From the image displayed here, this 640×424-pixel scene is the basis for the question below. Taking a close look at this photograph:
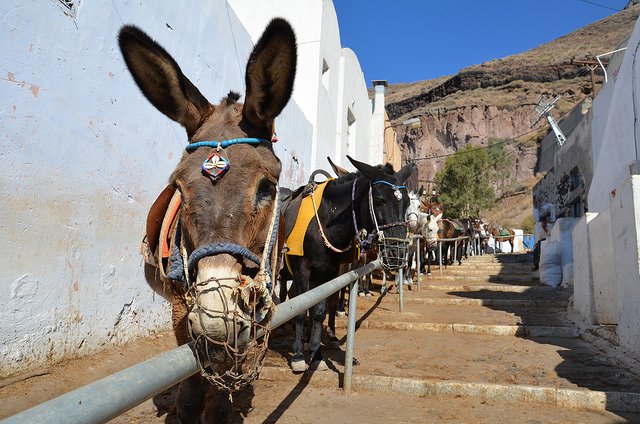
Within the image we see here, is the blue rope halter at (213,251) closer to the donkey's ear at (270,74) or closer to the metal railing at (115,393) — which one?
the donkey's ear at (270,74)

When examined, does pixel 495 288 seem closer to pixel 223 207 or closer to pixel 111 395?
pixel 223 207

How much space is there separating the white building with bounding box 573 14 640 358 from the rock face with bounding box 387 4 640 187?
176ft

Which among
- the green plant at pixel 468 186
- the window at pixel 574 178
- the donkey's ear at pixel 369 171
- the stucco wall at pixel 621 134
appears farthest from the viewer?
the green plant at pixel 468 186

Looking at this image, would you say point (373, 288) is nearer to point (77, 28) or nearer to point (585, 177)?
point (77, 28)

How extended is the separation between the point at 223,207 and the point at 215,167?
0.18 metres

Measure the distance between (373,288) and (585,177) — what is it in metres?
12.6

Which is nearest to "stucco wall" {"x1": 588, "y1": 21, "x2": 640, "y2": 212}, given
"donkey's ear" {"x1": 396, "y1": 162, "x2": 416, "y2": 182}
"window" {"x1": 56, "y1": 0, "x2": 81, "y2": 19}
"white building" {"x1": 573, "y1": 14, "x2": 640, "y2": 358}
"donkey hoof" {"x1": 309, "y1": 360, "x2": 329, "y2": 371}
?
"white building" {"x1": 573, "y1": 14, "x2": 640, "y2": 358}

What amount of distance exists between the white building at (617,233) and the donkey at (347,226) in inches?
93.2

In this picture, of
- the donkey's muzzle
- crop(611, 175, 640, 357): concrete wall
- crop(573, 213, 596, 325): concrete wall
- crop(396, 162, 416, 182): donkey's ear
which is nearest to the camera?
crop(611, 175, 640, 357): concrete wall

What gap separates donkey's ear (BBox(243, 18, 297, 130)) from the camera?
1.86 metres

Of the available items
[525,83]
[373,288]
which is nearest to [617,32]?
[525,83]

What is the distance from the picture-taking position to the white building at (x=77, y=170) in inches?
130

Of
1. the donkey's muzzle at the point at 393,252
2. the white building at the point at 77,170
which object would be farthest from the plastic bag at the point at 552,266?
the white building at the point at 77,170

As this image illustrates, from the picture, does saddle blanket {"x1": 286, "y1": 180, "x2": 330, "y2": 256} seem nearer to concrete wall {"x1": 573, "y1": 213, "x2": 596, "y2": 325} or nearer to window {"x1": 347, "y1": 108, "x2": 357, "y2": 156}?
concrete wall {"x1": 573, "y1": 213, "x2": 596, "y2": 325}
